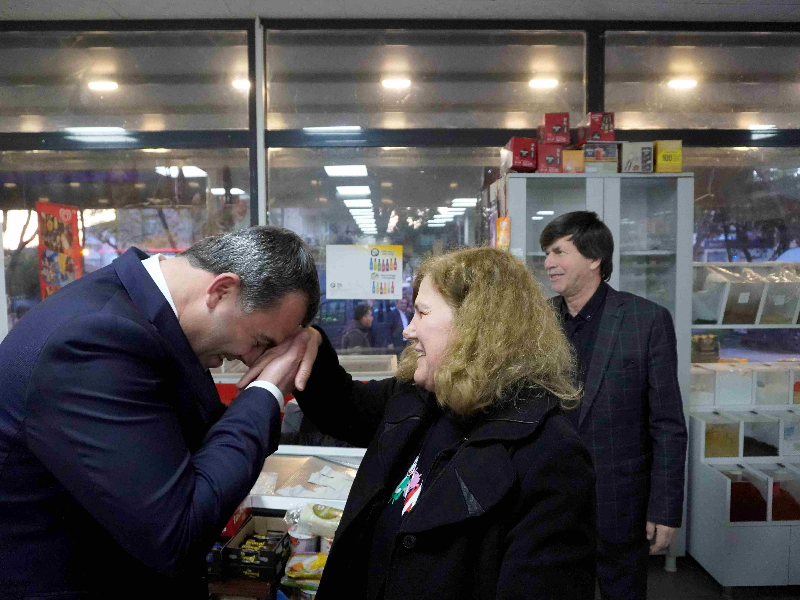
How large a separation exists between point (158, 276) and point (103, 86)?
11.6 ft

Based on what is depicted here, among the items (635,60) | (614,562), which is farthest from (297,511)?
(635,60)

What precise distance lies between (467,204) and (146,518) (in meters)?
3.38

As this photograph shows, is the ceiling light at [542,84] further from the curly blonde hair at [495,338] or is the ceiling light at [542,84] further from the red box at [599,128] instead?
the curly blonde hair at [495,338]

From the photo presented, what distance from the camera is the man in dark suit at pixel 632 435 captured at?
7.22 feet

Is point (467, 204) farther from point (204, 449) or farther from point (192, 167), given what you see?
point (204, 449)

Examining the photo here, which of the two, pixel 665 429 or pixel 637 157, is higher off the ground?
pixel 637 157

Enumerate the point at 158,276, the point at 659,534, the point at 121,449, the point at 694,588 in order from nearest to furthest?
the point at 121,449
the point at 158,276
the point at 659,534
the point at 694,588

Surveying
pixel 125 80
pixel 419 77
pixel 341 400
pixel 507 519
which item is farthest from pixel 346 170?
pixel 507 519

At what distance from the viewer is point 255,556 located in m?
2.04

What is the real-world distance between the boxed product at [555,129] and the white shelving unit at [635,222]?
224 mm

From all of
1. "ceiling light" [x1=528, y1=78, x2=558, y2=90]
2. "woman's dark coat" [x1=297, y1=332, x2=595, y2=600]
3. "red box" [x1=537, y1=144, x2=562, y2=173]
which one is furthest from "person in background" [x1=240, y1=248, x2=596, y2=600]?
"ceiling light" [x1=528, y1=78, x2=558, y2=90]

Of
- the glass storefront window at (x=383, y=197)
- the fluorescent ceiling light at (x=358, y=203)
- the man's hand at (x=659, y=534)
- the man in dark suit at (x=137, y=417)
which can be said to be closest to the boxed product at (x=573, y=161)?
the glass storefront window at (x=383, y=197)

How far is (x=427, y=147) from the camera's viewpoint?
398 cm

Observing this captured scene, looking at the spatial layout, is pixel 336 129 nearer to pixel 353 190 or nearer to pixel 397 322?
pixel 353 190
